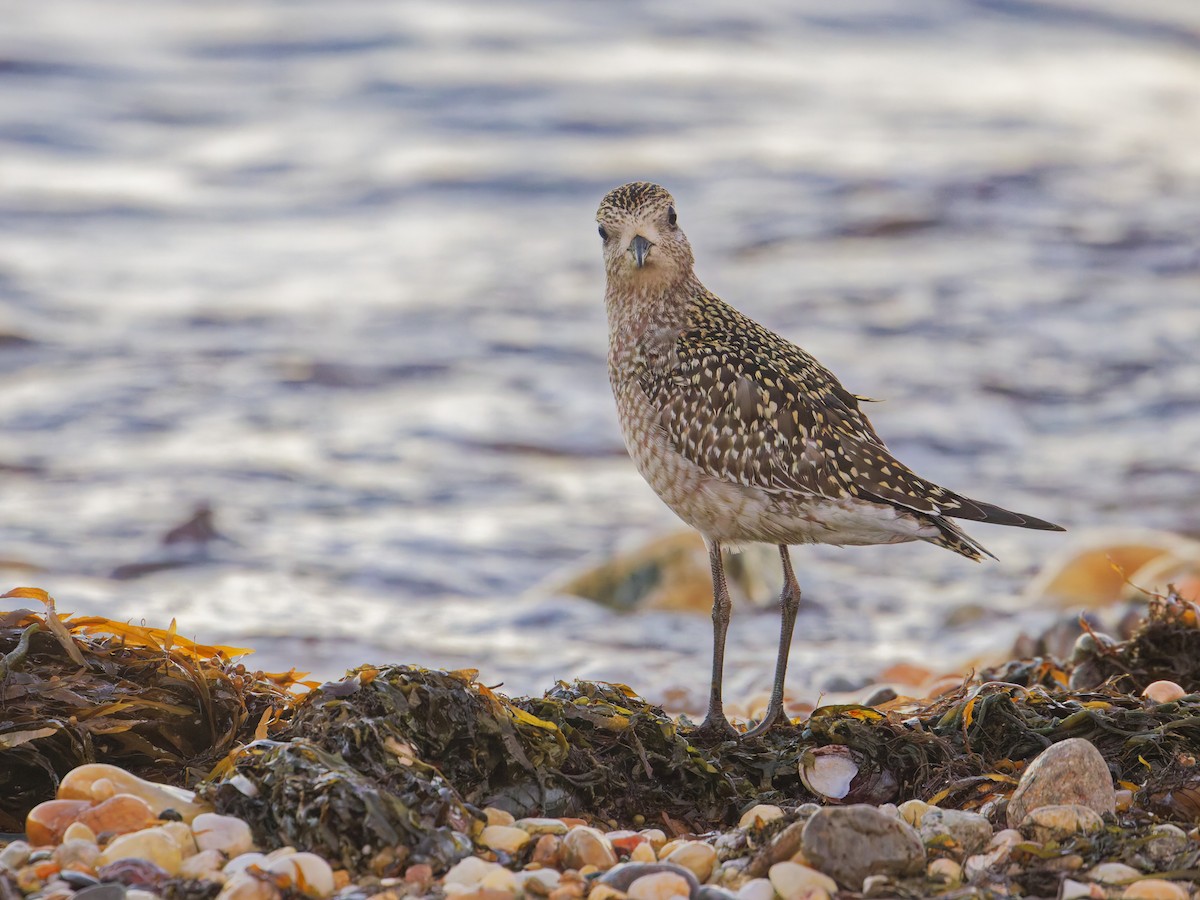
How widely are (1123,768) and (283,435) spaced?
7.28 metres

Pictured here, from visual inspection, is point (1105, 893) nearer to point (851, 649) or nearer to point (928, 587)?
point (851, 649)

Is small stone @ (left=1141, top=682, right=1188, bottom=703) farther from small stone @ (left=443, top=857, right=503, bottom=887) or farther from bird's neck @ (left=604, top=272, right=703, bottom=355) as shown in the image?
small stone @ (left=443, top=857, right=503, bottom=887)

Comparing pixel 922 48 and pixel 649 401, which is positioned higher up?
pixel 922 48

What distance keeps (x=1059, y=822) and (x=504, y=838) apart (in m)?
1.27

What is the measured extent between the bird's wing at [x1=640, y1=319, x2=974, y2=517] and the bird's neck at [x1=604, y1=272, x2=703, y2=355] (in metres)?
0.14

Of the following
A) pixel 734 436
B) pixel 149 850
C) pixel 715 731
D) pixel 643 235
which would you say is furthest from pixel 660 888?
pixel 643 235

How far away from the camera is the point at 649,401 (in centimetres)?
469

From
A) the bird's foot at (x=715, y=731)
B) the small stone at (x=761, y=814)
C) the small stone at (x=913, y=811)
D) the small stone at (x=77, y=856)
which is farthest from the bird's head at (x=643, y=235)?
the small stone at (x=77, y=856)

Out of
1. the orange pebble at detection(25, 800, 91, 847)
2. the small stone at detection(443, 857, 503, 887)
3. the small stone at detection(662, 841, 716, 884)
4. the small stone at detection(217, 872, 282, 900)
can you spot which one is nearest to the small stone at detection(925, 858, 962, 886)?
the small stone at detection(662, 841, 716, 884)

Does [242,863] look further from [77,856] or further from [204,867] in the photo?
[77,856]

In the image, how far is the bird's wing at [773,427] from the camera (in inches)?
172

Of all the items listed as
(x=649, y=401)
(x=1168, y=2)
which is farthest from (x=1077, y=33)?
(x=649, y=401)

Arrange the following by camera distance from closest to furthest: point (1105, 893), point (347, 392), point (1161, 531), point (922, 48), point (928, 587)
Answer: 1. point (1105, 893)
2. point (928, 587)
3. point (1161, 531)
4. point (347, 392)
5. point (922, 48)

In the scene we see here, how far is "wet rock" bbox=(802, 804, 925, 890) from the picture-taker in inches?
121
